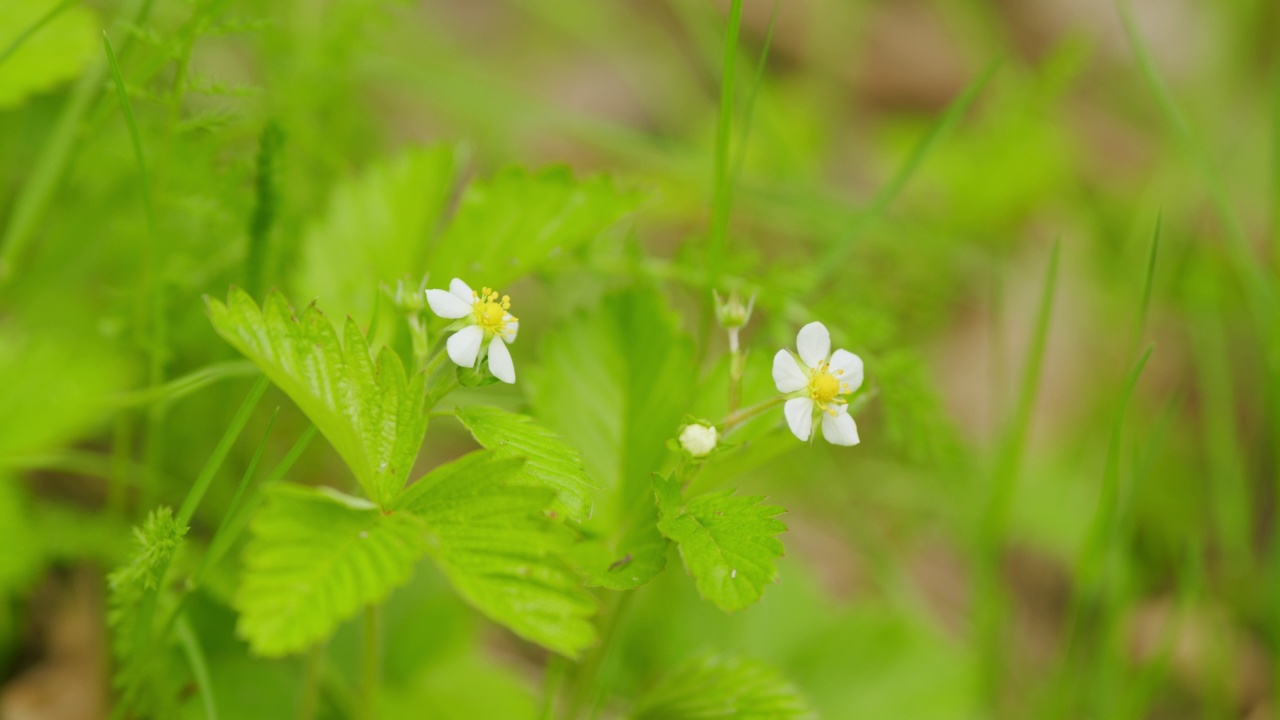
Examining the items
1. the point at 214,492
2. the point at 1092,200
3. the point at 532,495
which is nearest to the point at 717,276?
the point at 532,495

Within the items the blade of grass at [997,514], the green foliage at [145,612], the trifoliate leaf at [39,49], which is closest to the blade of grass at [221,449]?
the green foliage at [145,612]

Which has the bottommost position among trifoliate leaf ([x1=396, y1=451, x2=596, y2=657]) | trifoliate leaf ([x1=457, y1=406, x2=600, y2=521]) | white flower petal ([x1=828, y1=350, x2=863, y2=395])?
trifoliate leaf ([x1=396, y1=451, x2=596, y2=657])

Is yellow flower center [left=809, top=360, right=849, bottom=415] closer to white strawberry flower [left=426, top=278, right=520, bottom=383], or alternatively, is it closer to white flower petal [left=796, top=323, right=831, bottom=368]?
white flower petal [left=796, top=323, right=831, bottom=368]

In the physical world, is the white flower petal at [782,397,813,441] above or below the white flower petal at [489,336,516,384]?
below

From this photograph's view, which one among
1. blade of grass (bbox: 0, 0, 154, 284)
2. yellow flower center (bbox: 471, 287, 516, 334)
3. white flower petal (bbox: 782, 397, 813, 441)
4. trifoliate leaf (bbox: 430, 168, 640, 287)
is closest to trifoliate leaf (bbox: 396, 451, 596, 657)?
yellow flower center (bbox: 471, 287, 516, 334)

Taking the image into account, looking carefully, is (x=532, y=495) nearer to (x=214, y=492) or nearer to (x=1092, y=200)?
(x=214, y=492)

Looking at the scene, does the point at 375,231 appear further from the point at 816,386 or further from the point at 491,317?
the point at 816,386

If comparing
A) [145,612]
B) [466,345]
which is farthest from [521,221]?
[145,612]
